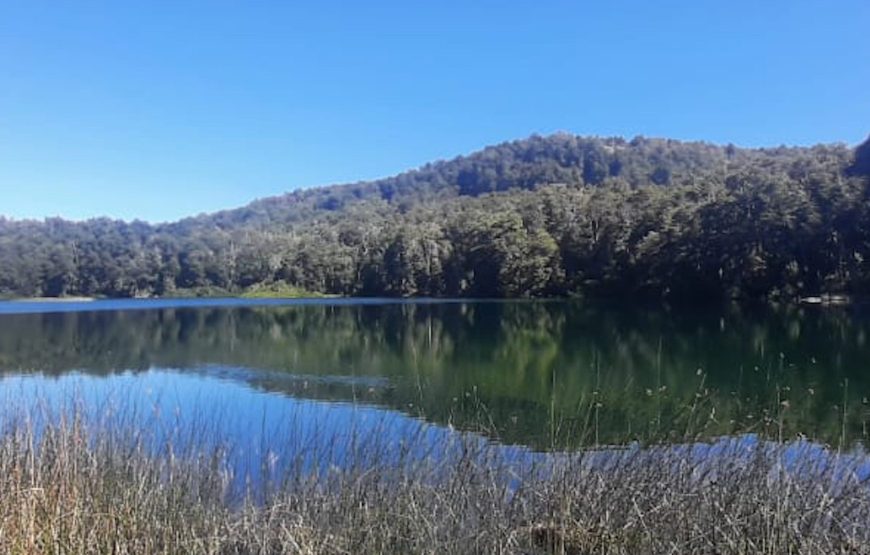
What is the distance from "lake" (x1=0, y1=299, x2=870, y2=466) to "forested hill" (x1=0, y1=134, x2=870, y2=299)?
14645 millimetres

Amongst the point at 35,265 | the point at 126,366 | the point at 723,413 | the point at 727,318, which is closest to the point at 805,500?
the point at 723,413

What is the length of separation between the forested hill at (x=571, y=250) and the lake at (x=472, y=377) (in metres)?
14.6

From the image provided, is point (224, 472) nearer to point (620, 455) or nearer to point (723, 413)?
point (620, 455)

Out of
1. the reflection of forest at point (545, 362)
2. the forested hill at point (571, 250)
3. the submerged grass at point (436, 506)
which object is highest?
the forested hill at point (571, 250)

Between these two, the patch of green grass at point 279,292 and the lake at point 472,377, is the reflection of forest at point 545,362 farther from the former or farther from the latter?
the patch of green grass at point 279,292

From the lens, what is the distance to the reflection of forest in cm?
1455

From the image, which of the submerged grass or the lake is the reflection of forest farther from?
the submerged grass

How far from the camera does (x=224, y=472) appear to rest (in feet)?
27.5

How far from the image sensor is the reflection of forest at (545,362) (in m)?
14.6

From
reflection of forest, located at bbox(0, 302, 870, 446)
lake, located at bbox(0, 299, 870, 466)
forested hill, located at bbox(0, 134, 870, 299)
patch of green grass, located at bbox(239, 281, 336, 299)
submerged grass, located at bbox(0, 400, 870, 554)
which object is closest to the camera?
submerged grass, located at bbox(0, 400, 870, 554)

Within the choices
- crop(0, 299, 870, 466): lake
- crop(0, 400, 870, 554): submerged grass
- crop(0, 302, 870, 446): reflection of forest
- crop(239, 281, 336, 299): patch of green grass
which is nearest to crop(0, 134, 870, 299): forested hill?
crop(239, 281, 336, 299): patch of green grass

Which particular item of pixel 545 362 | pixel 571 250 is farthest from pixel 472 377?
pixel 571 250

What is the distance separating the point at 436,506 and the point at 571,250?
81.1 m

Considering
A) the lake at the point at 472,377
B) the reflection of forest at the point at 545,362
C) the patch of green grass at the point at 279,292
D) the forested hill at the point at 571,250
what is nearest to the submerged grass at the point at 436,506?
the lake at the point at 472,377
